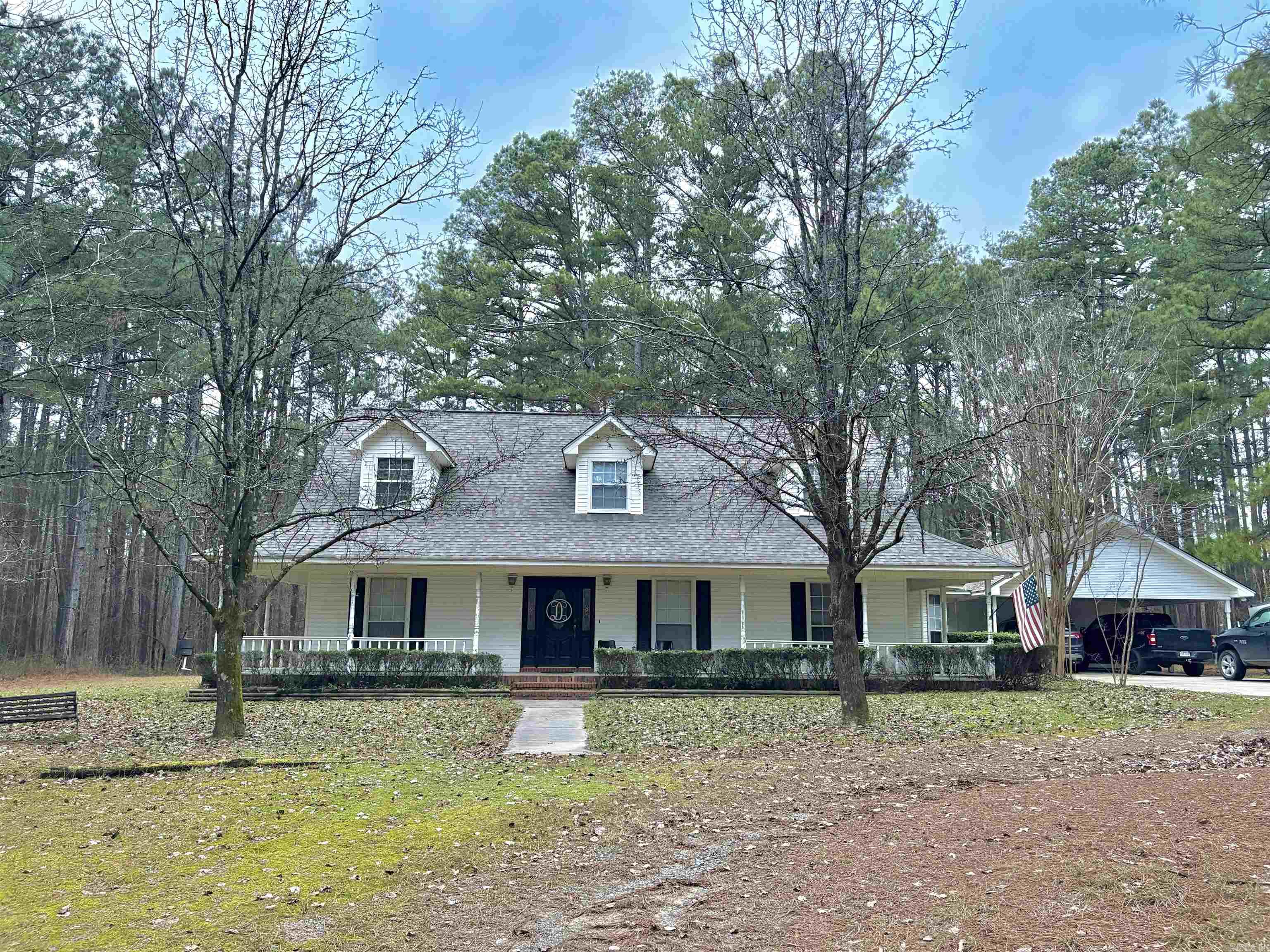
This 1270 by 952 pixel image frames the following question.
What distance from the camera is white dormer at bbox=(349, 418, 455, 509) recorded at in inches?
797

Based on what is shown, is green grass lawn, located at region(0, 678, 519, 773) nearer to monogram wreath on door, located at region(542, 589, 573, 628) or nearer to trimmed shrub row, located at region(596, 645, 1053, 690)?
trimmed shrub row, located at region(596, 645, 1053, 690)

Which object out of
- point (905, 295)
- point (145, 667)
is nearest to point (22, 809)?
point (905, 295)

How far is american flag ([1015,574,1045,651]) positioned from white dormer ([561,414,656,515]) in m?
8.45

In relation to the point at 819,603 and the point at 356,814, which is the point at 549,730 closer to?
the point at 356,814

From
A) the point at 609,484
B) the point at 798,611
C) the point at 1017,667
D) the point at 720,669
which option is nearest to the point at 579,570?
the point at 609,484

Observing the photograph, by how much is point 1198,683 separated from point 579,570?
45.9ft

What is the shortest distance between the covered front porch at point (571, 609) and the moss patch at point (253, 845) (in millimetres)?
10717

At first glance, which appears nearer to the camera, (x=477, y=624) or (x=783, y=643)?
(x=477, y=624)

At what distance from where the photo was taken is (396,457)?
2072cm

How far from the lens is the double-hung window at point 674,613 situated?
2022 cm

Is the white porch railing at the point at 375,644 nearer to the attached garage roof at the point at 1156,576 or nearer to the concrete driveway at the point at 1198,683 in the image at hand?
the concrete driveway at the point at 1198,683

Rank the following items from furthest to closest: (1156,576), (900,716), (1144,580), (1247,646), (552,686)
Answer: (1156,576)
(1144,580)
(1247,646)
(552,686)
(900,716)

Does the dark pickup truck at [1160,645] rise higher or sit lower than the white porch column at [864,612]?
lower

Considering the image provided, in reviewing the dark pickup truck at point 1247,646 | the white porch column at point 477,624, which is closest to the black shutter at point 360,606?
the white porch column at point 477,624
